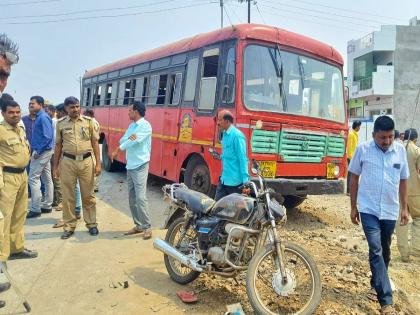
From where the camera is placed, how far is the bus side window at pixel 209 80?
22.5 feet

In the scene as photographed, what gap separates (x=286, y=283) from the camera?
3330 millimetres

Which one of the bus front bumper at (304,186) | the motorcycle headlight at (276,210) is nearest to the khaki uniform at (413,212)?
the bus front bumper at (304,186)

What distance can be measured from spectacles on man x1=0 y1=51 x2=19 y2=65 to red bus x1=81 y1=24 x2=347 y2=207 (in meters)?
3.62

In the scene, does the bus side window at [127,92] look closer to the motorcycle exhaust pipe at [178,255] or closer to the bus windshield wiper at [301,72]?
the bus windshield wiper at [301,72]

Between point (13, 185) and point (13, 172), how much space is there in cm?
15

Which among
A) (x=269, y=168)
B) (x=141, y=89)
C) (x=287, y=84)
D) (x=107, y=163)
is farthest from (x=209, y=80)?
(x=107, y=163)

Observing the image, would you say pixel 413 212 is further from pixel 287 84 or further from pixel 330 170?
pixel 287 84

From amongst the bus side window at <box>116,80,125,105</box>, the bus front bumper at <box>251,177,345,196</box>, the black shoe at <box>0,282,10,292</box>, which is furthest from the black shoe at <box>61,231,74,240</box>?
the bus side window at <box>116,80,125,105</box>

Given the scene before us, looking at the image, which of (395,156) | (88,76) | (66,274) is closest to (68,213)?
(66,274)

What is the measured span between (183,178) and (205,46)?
251 cm

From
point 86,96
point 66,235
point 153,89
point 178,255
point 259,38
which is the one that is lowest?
point 66,235

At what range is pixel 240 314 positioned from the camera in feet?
11.1

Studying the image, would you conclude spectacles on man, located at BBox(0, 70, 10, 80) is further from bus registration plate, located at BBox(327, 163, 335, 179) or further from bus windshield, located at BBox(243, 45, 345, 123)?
bus registration plate, located at BBox(327, 163, 335, 179)

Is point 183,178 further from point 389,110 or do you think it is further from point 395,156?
point 389,110
